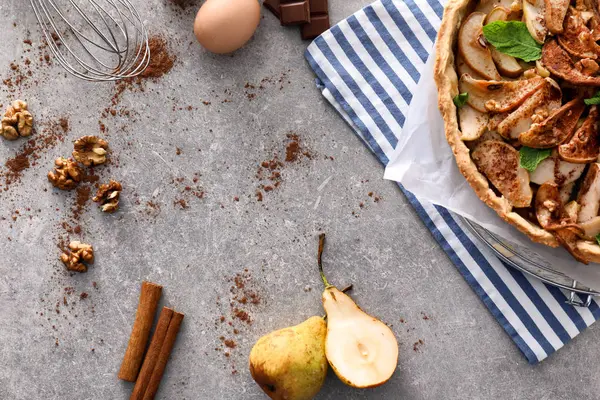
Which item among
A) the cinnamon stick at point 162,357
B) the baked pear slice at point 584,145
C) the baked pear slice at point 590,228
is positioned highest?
the baked pear slice at point 584,145

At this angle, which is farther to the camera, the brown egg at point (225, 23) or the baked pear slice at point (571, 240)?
the brown egg at point (225, 23)

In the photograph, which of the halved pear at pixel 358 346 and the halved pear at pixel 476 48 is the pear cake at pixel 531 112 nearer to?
the halved pear at pixel 476 48

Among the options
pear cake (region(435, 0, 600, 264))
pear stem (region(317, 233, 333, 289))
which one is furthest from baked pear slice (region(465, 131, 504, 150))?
pear stem (region(317, 233, 333, 289))

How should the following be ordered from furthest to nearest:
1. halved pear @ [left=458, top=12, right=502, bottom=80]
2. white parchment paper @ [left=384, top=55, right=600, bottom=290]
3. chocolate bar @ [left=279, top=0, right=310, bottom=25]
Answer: chocolate bar @ [left=279, top=0, right=310, bottom=25] → white parchment paper @ [left=384, top=55, right=600, bottom=290] → halved pear @ [left=458, top=12, right=502, bottom=80]

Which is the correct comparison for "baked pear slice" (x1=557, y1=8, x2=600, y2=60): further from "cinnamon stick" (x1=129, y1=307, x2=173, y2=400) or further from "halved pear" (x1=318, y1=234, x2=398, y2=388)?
"cinnamon stick" (x1=129, y1=307, x2=173, y2=400)

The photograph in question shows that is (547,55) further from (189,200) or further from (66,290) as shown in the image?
(66,290)

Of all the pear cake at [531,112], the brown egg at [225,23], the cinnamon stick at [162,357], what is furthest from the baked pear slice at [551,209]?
the cinnamon stick at [162,357]

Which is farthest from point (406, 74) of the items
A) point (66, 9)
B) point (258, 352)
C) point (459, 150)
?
point (66, 9)
